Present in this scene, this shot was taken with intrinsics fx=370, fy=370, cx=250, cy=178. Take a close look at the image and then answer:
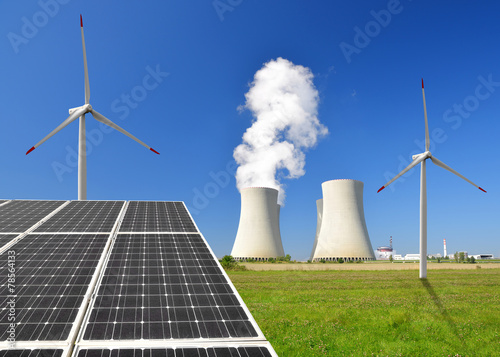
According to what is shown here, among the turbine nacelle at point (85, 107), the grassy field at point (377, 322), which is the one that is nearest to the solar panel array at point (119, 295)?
the grassy field at point (377, 322)

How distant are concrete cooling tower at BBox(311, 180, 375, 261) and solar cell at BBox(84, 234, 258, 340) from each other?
69853mm

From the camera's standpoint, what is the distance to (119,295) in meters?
8.41

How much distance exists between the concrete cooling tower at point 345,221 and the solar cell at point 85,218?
2575 inches

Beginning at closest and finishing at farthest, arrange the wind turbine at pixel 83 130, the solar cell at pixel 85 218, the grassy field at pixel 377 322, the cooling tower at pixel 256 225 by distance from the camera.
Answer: the solar cell at pixel 85 218, the grassy field at pixel 377 322, the wind turbine at pixel 83 130, the cooling tower at pixel 256 225

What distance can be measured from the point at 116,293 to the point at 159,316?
56.6 inches

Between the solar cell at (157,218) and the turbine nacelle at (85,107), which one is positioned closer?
the solar cell at (157,218)

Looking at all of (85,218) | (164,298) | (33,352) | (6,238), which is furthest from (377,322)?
(6,238)

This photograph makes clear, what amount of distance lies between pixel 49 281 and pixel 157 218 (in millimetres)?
6178

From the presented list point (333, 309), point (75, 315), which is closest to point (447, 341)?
point (333, 309)

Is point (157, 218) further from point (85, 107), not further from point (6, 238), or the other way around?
point (85, 107)

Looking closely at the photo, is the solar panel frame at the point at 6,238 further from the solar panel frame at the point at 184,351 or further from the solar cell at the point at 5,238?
the solar panel frame at the point at 184,351

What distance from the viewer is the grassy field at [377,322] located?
15.1m

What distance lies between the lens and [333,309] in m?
20.9

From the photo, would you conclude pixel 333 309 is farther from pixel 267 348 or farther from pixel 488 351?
pixel 267 348
